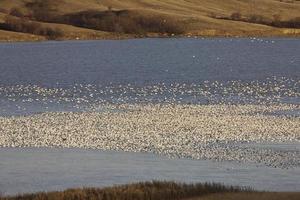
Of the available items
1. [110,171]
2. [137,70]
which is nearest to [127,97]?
[110,171]

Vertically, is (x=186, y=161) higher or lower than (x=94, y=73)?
higher

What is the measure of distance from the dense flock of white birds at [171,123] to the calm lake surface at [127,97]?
22 cm

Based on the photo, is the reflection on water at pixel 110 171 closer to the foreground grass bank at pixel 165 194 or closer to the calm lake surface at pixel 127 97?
the calm lake surface at pixel 127 97

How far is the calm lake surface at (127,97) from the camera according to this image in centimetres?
2736

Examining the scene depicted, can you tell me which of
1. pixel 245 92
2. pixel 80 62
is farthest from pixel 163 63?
pixel 245 92

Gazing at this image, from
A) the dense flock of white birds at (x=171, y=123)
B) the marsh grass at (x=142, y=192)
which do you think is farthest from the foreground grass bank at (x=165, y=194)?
the dense flock of white birds at (x=171, y=123)

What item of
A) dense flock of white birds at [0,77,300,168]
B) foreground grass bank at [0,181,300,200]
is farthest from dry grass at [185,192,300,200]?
dense flock of white birds at [0,77,300,168]

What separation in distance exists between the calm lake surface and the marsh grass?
349 centimetres

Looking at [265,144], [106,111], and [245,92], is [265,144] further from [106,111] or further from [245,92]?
[245,92]

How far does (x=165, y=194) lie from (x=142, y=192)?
57 centimetres

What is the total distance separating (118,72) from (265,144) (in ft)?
182

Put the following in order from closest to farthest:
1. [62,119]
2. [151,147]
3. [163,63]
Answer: [151,147] → [62,119] → [163,63]

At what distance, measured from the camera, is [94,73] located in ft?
285

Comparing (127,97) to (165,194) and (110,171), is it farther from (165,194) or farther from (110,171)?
(165,194)
